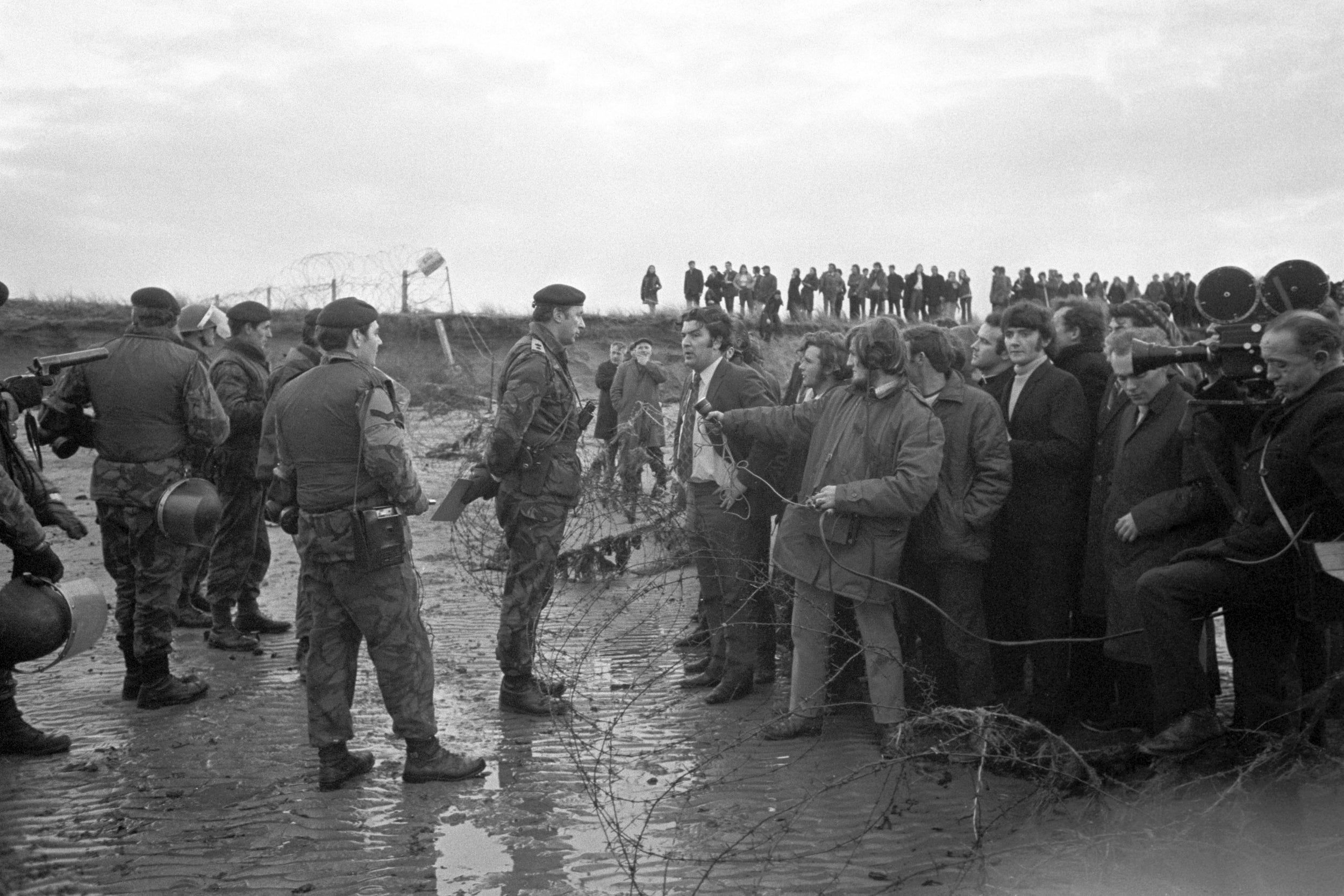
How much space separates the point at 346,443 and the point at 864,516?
2.28 metres

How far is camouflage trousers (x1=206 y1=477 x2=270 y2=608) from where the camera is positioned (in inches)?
302

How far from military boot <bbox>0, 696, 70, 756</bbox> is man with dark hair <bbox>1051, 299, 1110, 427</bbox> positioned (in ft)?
16.9

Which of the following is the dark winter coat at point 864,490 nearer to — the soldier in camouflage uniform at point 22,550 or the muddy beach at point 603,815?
the muddy beach at point 603,815

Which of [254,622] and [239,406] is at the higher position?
[239,406]

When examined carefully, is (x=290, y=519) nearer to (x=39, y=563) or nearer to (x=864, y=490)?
(x=39, y=563)

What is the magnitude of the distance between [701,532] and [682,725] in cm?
103

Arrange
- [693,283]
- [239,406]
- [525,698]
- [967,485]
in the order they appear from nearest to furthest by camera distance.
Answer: [967,485] → [525,698] → [239,406] → [693,283]

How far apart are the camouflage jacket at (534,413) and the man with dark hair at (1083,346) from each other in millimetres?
2470

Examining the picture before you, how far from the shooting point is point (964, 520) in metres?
5.52

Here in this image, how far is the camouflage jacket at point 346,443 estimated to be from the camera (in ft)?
16.6

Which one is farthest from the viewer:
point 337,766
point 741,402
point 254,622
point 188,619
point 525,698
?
point 188,619

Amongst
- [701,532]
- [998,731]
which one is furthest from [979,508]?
[701,532]

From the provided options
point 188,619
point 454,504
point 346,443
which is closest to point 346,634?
point 346,443

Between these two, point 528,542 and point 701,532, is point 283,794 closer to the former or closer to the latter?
point 528,542
